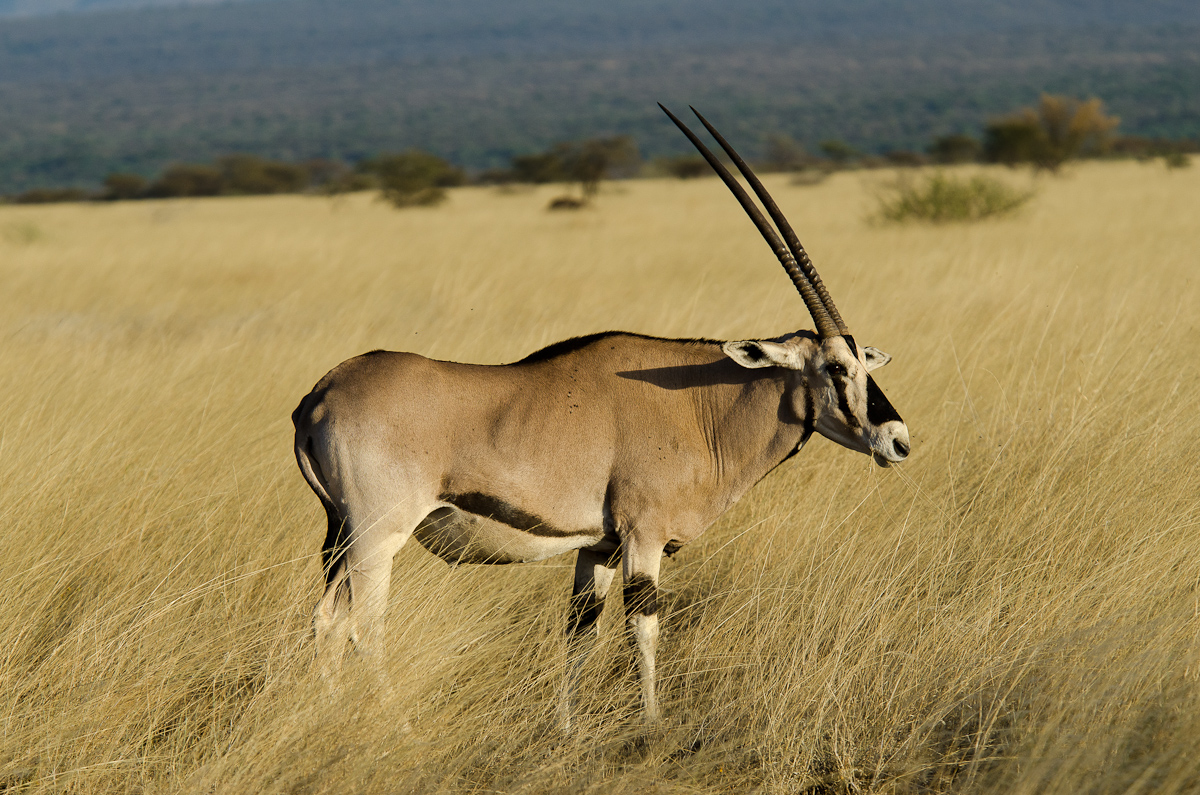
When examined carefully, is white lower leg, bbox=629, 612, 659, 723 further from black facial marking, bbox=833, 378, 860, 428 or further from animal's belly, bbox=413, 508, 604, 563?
black facial marking, bbox=833, 378, 860, 428

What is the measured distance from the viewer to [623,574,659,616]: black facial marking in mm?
3340

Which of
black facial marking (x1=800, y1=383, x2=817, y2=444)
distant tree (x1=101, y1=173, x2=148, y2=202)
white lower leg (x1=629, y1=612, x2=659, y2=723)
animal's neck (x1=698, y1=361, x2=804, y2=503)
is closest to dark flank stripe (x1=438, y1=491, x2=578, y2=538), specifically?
white lower leg (x1=629, y1=612, x2=659, y2=723)

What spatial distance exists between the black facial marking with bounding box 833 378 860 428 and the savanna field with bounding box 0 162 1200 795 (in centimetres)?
73

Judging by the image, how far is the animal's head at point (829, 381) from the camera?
343cm

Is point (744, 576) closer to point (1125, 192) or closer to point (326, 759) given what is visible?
point (326, 759)

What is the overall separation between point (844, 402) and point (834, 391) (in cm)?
5

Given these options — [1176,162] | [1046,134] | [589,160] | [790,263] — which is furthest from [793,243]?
[1046,134]

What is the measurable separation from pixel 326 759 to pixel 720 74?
202m

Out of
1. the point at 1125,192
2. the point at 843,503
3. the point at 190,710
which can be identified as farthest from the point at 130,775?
the point at 1125,192

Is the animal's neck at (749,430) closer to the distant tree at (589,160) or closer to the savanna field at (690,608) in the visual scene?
the savanna field at (690,608)

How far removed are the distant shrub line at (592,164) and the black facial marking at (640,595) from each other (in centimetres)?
2412

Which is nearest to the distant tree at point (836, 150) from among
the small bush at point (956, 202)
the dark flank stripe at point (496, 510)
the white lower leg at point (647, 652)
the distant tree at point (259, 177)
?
the distant tree at point (259, 177)

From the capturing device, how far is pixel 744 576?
172 inches

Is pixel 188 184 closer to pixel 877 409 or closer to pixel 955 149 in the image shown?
pixel 955 149
